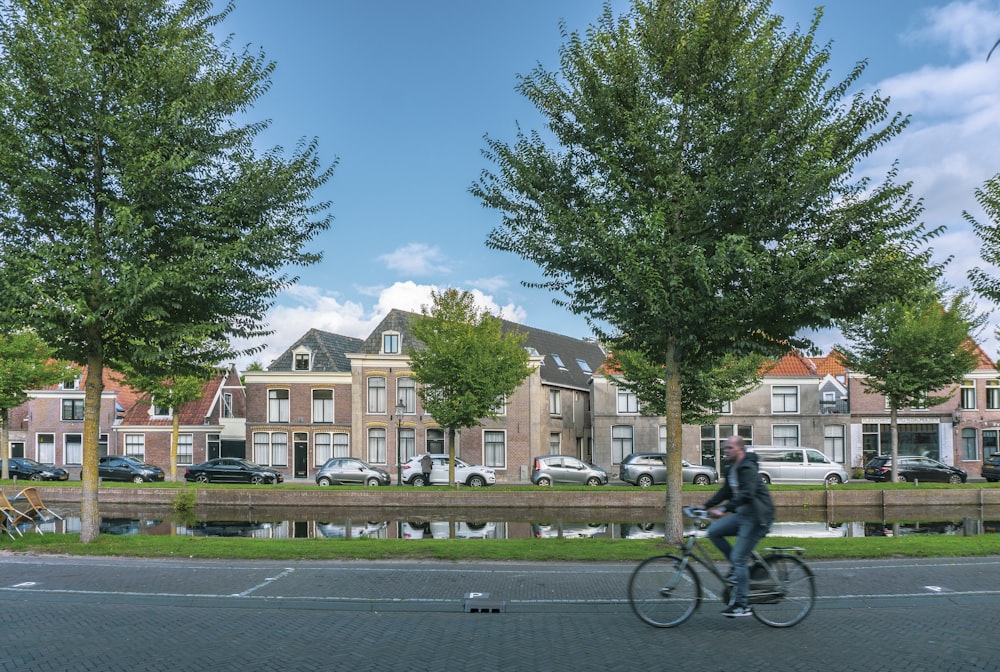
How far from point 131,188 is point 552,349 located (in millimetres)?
38441

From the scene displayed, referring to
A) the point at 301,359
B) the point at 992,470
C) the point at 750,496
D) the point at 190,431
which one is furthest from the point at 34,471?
the point at 992,470

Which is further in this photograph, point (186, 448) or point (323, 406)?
point (186, 448)

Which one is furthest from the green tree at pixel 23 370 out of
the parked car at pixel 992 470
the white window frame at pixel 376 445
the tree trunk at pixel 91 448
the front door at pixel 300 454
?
the parked car at pixel 992 470

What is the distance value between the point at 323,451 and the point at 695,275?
33933 mm

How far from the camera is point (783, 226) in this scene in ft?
40.3

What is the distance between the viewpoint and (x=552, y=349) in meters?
49.4

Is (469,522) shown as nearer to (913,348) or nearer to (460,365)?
(460,365)

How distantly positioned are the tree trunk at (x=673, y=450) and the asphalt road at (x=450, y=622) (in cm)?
225

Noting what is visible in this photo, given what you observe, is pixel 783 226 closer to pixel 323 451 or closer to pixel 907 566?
pixel 907 566

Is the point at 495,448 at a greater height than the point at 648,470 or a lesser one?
greater

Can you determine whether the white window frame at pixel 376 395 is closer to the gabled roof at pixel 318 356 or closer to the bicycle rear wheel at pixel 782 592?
the gabled roof at pixel 318 356

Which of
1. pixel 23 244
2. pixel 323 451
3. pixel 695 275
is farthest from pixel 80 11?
pixel 323 451

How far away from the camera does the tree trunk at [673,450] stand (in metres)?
13.0

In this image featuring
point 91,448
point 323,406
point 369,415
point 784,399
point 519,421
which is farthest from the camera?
point 323,406
